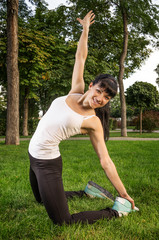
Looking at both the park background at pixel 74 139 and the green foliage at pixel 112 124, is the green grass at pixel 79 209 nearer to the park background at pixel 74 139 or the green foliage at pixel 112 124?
the park background at pixel 74 139

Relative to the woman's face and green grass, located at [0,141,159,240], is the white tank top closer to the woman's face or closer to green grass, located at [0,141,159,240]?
the woman's face

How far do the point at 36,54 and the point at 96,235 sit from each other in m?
11.8

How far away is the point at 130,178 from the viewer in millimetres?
4555

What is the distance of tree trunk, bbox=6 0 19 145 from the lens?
10.7 meters

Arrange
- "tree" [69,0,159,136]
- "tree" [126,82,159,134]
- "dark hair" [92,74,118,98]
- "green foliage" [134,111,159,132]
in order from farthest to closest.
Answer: "green foliage" [134,111,159,132]
"tree" [126,82,159,134]
"tree" [69,0,159,136]
"dark hair" [92,74,118,98]

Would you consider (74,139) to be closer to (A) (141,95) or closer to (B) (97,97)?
(A) (141,95)

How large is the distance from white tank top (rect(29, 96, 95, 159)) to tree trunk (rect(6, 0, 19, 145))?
8652 mm

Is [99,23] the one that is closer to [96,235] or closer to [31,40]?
[31,40]

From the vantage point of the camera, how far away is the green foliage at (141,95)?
20188mm

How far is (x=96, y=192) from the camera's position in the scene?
3426 mm

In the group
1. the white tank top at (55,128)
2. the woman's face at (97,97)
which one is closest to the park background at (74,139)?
the white tank top at (55,128)

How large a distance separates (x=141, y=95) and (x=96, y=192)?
58.8ft

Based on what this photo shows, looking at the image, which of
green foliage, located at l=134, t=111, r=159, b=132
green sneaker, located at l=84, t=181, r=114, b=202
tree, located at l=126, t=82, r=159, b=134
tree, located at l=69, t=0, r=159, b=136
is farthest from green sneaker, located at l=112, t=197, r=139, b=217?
green foliage, located at l=134, t=111, r=159, b=132

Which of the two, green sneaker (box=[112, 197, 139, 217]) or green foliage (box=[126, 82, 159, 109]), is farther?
green foliage (box=[126, 82, 159, 109])
